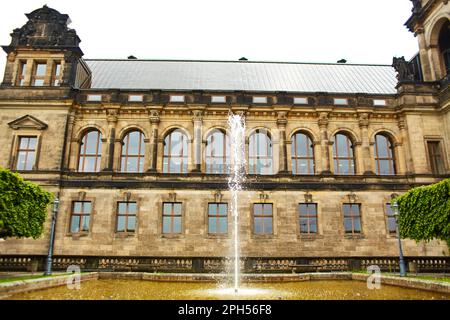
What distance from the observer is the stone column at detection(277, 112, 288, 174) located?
25602mm

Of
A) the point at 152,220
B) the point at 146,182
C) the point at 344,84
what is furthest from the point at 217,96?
the point at 344,84

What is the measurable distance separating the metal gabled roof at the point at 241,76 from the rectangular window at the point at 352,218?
391 inches

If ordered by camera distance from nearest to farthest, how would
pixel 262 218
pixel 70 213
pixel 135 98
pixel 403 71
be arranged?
pixel 70 213
pixel 262 218
pixel 135 98
pixel 403 71

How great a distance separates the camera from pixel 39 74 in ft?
89.2

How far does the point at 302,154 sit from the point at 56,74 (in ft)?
65.5

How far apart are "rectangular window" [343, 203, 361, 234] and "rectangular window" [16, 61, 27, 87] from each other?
2579cm

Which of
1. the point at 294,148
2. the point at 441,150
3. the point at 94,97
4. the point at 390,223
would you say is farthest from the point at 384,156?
the point at 94,97

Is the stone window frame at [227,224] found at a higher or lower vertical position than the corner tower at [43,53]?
lower

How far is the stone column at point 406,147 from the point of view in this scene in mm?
25797

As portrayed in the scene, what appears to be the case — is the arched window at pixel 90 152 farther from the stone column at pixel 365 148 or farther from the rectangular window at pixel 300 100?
the stone column at pixel 365 148

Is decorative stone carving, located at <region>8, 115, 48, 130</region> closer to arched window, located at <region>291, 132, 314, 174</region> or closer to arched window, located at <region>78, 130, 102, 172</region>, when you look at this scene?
arched window, located at <region>78, 130, 102, 172</region>

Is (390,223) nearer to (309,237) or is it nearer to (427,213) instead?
(309,237)

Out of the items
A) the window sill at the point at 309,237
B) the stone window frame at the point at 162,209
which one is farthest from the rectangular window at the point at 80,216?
the window sill at the point at 309,237

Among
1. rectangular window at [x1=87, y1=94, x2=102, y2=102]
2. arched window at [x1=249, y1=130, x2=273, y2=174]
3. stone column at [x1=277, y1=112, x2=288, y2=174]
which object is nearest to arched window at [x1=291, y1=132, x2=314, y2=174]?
stone column at [x1=277, y1=112, x2=288, y2=174]
